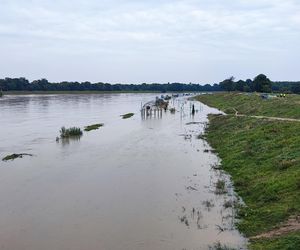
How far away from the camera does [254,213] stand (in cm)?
1773

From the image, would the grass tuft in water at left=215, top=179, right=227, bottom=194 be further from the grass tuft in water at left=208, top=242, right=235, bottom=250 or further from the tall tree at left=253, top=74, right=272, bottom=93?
the tall tree at left=253, top=74, right=272, bottom=93

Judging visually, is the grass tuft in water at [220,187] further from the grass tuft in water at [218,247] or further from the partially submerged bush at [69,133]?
the partially submerged bush at [69,133]

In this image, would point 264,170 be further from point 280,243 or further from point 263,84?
point 263,84

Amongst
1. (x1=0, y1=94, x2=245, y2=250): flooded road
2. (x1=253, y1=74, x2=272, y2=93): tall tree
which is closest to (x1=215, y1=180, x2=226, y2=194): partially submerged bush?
(x1=0, y1=94, x2=245, y2=250): flooded road

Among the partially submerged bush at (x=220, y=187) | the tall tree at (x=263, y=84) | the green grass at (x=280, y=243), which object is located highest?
the tall tree at (x=263, y=84)

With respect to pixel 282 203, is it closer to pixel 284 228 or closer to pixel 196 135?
pixel 284 228

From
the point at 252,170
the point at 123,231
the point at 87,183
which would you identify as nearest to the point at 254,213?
the point at 123,231

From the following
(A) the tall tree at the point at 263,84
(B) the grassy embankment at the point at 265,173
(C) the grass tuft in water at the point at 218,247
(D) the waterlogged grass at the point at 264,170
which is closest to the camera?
(C) the grass tuft in water at the point at 218,247

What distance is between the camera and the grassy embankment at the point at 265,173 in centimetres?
1625

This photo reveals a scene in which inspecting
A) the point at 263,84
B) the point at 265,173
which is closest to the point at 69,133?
the point at 265,173

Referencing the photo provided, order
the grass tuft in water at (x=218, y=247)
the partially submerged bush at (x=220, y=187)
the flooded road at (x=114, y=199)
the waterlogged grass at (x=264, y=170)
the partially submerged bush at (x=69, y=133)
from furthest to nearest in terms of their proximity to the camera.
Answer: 1. the partially submerged bush at (x=69, y=133)
2. the partially submerged bush at (x=220, y=187)
3. the waterlogged grass at (x=264, y=170)
4. the flooded road at (x=114, y=199)
5. the grass tuft in water at (x=218, y=247)

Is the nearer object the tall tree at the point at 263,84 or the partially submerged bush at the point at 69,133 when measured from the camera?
the partially submerged bush at the point at 69,133

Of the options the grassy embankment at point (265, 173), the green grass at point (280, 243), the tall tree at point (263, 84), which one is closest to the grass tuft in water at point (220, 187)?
the grassy embankment at point (265, 173)

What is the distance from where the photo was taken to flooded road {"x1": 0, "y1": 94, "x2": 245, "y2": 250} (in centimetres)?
1609
